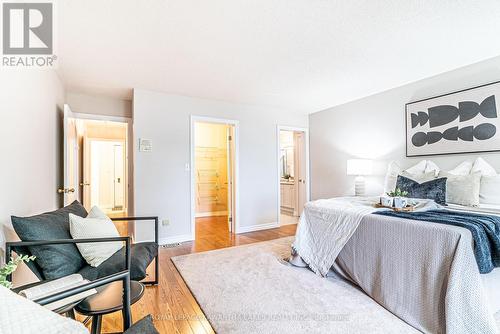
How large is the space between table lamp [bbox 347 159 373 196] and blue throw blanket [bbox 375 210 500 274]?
6.40ft

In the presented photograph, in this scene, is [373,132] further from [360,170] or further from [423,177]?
[423,177]

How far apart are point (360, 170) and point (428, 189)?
1185 millimetres

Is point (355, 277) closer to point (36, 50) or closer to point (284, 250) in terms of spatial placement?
point (284, 250)

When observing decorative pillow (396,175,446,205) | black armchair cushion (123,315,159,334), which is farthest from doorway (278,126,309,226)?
black armchair cushion (123,315,159,334)

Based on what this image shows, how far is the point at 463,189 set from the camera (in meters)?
2.45

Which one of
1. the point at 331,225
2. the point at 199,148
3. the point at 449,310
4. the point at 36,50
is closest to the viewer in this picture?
the point at 449,310

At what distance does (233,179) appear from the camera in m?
4.35

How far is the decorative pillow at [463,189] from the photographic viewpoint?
93.8 inches

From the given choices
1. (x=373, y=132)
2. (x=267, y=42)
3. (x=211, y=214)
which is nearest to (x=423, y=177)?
(x=373, y=132)

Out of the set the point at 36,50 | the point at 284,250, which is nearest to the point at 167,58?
the point at 36,50

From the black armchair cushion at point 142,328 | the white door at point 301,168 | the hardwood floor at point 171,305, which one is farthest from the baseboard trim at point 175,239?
the black armchair cushion at point 142,328

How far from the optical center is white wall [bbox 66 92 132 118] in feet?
12.2

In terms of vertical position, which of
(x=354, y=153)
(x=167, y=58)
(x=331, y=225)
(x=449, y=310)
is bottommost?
(x=449, y=310)

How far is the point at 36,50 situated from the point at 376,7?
2.87 meters
